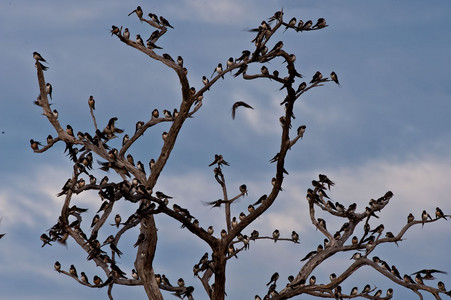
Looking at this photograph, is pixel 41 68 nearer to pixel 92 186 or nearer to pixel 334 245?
pixel 92 186

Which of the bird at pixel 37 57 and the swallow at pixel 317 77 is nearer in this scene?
the swallow at pixel 317 77

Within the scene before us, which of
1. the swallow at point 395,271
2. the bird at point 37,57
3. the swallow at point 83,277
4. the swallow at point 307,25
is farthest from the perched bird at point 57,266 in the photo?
the swallow at point 307,25

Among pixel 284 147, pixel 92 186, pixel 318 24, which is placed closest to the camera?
pixel 92 186

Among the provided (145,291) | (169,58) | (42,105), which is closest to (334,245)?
(145,291)

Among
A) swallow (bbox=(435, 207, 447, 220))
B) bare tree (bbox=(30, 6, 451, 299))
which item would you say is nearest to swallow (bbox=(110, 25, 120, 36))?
bare tree (bbox=(30, 6, 451, 299))

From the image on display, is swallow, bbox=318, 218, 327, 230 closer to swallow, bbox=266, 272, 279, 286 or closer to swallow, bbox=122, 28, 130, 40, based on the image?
swallow, bbox=266, 272, 279, 286

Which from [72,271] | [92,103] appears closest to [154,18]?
[92,103]

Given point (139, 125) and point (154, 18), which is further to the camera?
point (154, 18)

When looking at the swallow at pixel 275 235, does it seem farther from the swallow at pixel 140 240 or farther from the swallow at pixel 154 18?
the swallow at pixel 154 18

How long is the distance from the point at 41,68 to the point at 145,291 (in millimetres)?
7401

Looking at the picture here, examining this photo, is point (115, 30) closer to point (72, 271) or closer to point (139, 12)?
point (139, 12)

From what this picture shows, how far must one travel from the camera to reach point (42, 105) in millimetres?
22672

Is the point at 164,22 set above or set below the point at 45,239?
above

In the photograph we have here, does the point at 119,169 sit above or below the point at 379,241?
above
